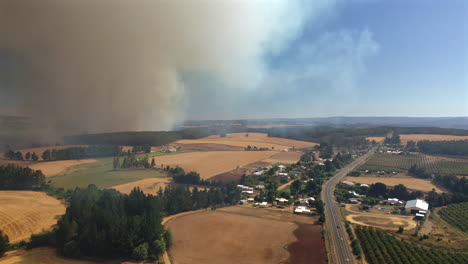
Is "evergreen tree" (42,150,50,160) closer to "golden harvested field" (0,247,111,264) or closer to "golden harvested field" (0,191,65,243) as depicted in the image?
"golden harvested field" (0,191,65,243)

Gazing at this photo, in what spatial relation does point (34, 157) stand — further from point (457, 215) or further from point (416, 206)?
point (457, 215)

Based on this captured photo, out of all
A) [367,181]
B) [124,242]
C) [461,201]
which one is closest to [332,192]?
[367,181]

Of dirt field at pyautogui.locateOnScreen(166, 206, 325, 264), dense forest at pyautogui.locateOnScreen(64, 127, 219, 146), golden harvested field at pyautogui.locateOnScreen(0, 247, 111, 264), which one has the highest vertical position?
dense forest at pyautogui.locateOnScreen(64, 127, 219, 146)

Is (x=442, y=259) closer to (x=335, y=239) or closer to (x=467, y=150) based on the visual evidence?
→ (x=335, y=239)

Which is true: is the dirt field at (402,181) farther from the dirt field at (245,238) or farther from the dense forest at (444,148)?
the dense forest at (444,148)

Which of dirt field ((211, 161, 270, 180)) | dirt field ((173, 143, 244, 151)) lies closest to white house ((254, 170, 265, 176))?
dirt field ((211, 161, 270, 180))

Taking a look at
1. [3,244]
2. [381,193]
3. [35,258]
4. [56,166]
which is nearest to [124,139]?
[56,166]

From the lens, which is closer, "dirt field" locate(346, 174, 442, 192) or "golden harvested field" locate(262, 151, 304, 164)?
"dirt field" locate(346, 174, 442, 192)
